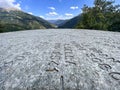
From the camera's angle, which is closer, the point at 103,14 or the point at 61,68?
the point at 61,68

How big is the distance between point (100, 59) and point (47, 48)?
5.31 ft

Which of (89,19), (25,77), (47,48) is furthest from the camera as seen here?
(89,19)

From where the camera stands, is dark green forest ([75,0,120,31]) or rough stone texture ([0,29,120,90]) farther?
dark green forest ([75,0,120,31])

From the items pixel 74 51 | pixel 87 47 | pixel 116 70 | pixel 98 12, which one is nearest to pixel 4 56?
pixel 74 51

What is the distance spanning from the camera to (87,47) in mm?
4434

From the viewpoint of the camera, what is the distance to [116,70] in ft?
10.1

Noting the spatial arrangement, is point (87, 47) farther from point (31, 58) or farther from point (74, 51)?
point (31, 58)

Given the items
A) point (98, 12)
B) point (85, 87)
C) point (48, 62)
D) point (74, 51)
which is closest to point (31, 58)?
point (48, 62)

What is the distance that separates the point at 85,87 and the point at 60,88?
0.44 metres

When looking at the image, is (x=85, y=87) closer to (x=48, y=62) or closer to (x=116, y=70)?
(x=116, y=70)

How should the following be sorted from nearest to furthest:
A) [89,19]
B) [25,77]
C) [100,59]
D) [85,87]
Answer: [85,87], [25,77], [100,59], [89,19]

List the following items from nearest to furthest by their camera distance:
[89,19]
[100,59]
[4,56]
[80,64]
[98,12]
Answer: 1. [80,64]
2. [100,59]
3. [4,56]
4. [89,19]
5. [98,12]

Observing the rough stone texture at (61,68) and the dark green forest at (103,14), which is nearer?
the rough stone texture at (61,68)

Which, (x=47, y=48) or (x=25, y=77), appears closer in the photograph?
(x=25, y=77)
